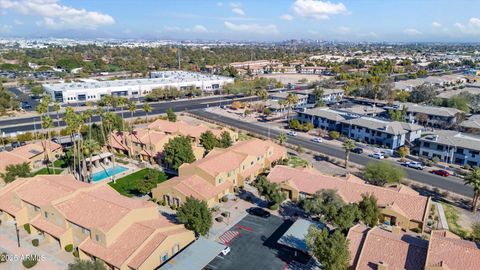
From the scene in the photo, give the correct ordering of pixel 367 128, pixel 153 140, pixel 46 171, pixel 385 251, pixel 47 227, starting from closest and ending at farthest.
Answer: pixel 385 251
pixel 47 227
pixel 46 171
pixel 153 140
pixel 367 128

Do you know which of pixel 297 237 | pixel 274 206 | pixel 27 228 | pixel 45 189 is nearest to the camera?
pixel 297 237

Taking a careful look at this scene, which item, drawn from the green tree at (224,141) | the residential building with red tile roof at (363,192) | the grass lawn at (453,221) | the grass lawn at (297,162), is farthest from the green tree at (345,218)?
the green tree at (224,141)

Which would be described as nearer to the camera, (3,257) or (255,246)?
(3,257)

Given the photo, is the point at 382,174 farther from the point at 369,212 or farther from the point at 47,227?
the point at 47,227

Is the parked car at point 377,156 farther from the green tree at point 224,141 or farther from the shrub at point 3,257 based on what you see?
the shrub at point 3,257

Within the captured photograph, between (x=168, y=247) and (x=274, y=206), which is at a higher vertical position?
(x=168, y=247)

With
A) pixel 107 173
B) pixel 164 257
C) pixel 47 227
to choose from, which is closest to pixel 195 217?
pixel 164 257
